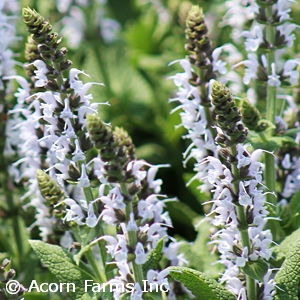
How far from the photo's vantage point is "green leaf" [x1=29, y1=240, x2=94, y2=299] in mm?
2568

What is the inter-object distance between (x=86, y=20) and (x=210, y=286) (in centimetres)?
344

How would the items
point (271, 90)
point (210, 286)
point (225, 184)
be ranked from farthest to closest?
point (271, 90)
point (210, 286)
point (225, 184)

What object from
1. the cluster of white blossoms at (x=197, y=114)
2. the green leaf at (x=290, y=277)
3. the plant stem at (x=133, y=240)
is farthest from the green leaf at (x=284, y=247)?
the plant stem at (x=133, y=240)

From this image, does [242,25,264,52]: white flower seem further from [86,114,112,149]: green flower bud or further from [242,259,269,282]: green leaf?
[86,114,112,149]: green flower bud

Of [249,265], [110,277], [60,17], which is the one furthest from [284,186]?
[60,17]

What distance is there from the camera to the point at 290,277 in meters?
2.46

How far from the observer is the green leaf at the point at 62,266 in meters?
2.57

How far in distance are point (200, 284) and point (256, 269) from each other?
234mm

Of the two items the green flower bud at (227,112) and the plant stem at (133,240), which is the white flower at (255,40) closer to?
the green flower bud at (227,112)

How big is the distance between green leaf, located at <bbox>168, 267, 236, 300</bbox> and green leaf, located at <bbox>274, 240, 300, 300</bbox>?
205mm

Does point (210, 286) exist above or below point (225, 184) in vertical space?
below

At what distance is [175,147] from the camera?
4.63m

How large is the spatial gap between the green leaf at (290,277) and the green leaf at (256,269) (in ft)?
0.53

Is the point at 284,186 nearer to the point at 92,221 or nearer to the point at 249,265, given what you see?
the point at 249,265
